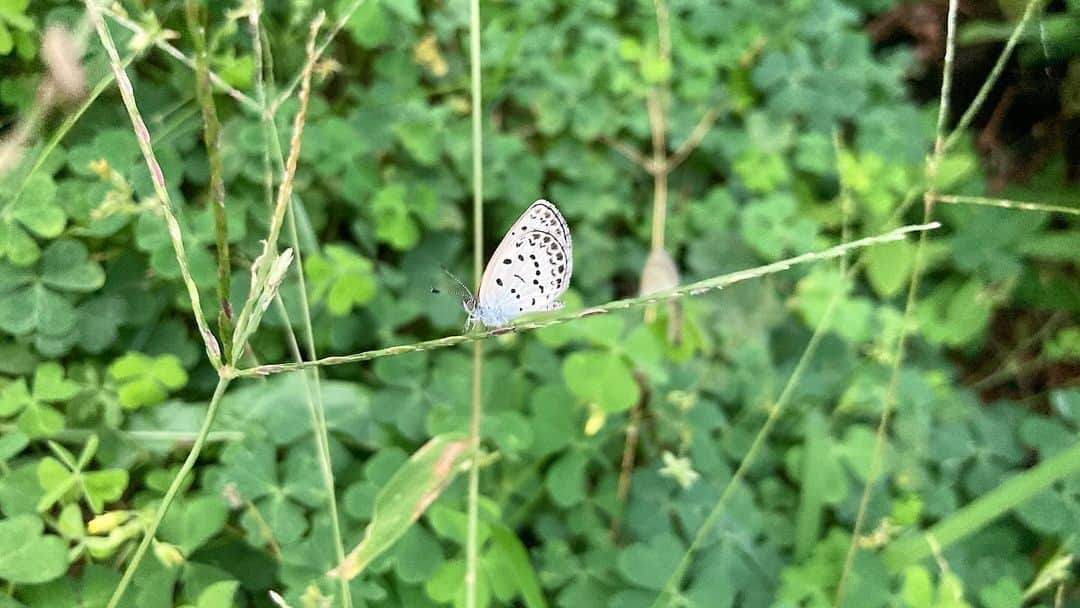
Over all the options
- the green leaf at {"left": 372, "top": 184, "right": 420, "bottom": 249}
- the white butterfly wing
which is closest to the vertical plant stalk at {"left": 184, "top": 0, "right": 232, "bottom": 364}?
the white butterfly wing

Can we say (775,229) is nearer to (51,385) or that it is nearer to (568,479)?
(568,479)

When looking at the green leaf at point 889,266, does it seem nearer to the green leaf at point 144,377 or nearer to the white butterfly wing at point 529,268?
the white butterfly wing at point 529,268

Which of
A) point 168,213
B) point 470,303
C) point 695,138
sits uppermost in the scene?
point 168,213

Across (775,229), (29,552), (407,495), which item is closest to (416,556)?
(407,495)

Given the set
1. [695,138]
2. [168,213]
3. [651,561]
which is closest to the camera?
[168,213]

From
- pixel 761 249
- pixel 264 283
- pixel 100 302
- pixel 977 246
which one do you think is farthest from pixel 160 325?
pixel 977 246
